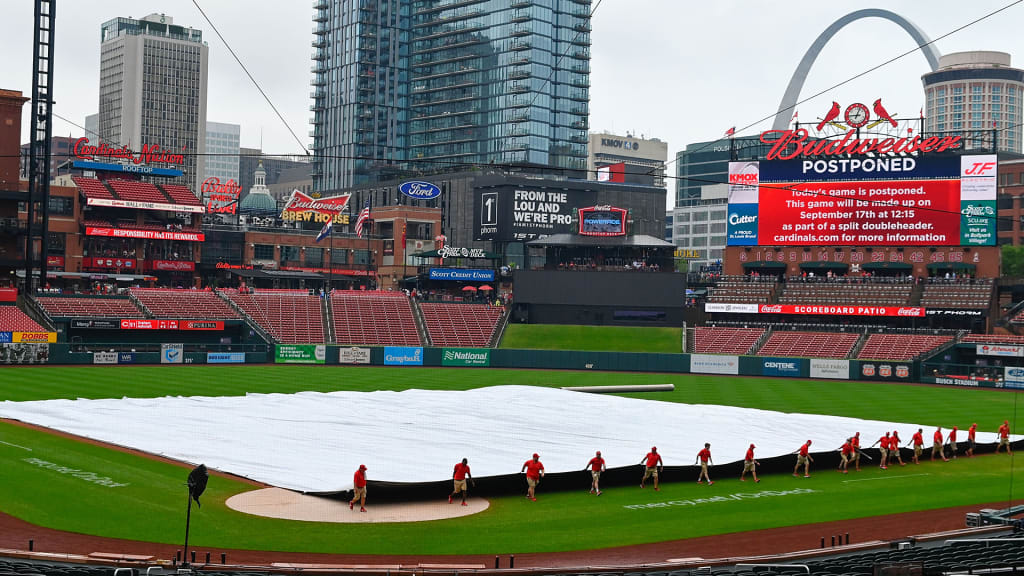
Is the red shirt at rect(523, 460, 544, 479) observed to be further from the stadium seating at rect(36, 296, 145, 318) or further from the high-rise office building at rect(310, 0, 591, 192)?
the high-rise office building at rect(310, 0, 591, 192)

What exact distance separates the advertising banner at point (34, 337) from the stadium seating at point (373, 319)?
2043 centimetres

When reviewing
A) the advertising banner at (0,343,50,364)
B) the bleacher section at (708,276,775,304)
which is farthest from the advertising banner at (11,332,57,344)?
the bleacher section at (708,276,775,304)

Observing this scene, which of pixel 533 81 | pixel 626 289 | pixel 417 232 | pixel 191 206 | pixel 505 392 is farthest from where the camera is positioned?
pixel 533 81

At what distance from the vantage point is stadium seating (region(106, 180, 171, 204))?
99.0m

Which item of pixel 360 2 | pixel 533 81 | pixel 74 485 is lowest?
pixel 74 485

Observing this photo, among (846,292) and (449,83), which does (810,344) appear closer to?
(846,292)

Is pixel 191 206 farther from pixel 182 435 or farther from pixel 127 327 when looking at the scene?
pixel 182 435

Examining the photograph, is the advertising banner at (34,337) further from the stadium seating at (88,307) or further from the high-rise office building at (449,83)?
the high-rise office building at (449,83)

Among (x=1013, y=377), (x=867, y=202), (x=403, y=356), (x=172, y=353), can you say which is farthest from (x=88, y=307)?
(x=1013, y=377)

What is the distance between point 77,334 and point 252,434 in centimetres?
4414

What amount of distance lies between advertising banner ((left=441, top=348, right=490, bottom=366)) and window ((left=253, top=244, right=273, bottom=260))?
42.6 meters

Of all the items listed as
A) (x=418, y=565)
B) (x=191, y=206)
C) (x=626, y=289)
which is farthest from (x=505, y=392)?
(x=191, y=206)

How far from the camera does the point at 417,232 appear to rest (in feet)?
407

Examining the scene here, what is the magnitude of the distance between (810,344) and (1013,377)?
49.9 feet
